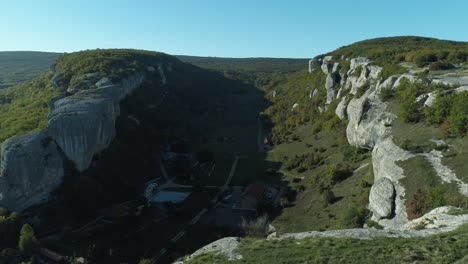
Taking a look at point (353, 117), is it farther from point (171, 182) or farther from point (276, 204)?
point (171, 182)

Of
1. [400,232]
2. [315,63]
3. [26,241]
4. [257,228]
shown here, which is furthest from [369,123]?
[315,63]

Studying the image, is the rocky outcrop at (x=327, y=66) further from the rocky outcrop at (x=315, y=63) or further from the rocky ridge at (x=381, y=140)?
the rocky ridge at (x=381, y=140)

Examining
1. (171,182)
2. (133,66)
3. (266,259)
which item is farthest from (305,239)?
(133,66)

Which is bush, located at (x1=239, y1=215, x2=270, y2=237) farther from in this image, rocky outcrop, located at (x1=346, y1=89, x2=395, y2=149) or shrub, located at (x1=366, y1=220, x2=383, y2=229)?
rocky outcrop, located at (x1=346, y1=89, x2=395, y2=149)

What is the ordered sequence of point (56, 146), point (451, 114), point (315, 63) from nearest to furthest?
point (451, 114) < point (56, 146) < point (315, 63)

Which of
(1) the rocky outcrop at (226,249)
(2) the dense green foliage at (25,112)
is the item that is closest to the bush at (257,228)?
(1) the rocky outcrop at (226,249)

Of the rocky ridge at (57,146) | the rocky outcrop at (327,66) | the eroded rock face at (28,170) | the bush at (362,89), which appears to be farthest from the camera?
the rocky outcrop at (327,66)

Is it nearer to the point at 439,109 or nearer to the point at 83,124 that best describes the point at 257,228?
the point at 439,109
